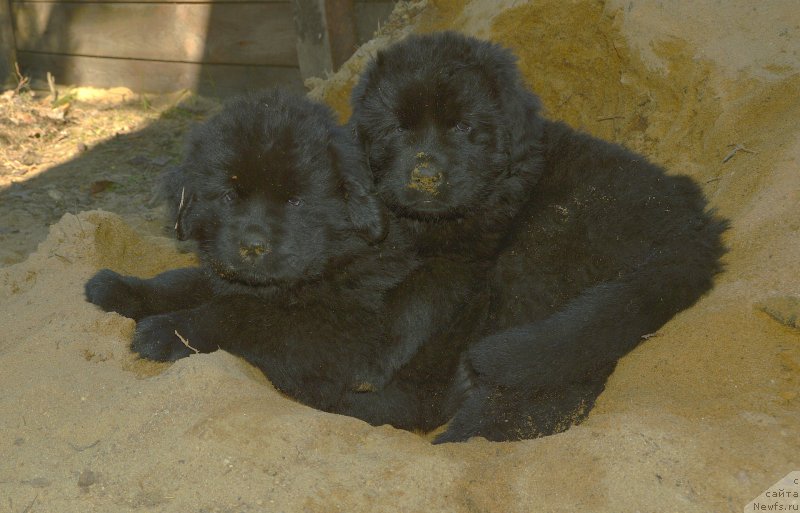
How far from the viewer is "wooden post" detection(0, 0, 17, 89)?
882 cm

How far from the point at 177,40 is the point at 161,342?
234 inches

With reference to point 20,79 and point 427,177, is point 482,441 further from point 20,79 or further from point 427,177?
point 20,79

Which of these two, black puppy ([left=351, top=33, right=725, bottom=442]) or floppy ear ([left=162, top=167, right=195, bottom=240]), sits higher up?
black puppy ([left=351, top=33, right=725, bottom=442])

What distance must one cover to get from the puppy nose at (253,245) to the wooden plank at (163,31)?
4.94 meters

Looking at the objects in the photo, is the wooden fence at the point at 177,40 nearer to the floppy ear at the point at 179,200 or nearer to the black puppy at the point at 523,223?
the black puppy at the point at 523,223

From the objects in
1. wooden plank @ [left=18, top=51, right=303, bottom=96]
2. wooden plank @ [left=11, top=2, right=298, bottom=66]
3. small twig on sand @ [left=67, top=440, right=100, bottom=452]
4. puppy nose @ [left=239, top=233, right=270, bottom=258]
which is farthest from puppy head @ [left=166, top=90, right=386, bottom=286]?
wooden plank @ [left=11, top=2, right=298, bottom=66]

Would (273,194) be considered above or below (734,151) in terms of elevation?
below

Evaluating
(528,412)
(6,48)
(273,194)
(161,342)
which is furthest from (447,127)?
(6,48)

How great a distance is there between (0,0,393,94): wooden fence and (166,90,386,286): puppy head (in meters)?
3.63

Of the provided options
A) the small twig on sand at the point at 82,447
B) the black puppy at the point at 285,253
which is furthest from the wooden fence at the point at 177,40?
the small twig on sand at the point at 82,447

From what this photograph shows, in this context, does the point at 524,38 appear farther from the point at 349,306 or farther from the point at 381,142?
the point at 349,306

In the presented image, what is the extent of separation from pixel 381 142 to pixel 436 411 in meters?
1.26

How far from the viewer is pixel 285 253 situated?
9.73 feet

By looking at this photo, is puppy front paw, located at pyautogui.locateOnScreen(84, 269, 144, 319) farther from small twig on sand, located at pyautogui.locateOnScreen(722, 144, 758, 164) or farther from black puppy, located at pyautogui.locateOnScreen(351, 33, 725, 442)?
small twig on sand, located at pyautogui.locateOnScreen(722, 144, 758, 164)
